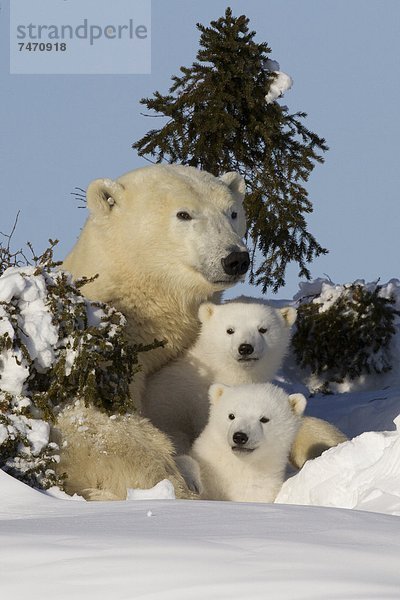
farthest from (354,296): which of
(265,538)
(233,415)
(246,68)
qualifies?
(265,538)

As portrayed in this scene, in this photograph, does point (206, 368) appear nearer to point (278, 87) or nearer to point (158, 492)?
point (158, 492)

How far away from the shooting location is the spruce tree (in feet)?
41.0

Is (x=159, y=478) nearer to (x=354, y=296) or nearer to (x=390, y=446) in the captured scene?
(x=390, y=446)

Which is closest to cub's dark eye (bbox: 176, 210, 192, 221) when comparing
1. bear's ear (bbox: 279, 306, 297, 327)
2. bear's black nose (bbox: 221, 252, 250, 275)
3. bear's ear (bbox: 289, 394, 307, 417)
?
bear's black nose (bbox: 221, 252, 250, 275)

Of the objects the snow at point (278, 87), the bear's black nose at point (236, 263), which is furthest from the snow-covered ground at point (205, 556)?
the snow at point (278, 87)

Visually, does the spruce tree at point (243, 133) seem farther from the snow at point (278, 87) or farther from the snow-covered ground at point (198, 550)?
the snow-covered ground at point (198, 550)

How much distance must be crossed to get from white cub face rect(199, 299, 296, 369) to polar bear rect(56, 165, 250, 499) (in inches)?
7.2

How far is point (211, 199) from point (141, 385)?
1275 millimetres

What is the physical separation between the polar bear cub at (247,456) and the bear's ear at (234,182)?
1.79 meters

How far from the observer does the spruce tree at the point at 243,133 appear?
12.5 metres

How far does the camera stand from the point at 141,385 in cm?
721

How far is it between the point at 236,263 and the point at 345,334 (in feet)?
18.7

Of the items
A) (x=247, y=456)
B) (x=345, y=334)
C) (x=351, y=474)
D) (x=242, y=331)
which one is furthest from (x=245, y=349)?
(x=345, y=334)

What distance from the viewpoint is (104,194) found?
7477 millimetres
